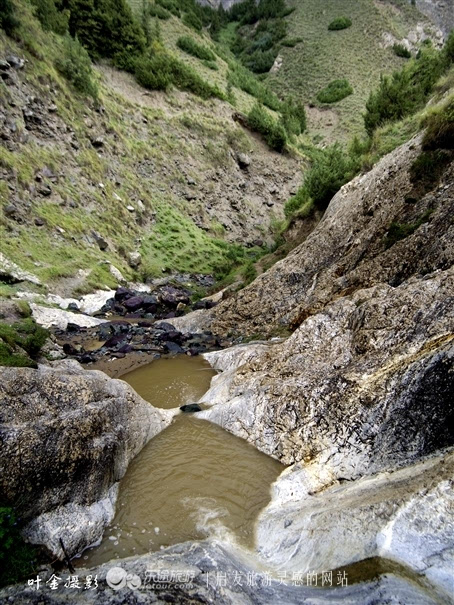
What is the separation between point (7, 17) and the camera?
2805cm

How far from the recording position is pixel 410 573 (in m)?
4.45

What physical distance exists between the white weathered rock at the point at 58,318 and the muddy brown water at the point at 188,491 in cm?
1004

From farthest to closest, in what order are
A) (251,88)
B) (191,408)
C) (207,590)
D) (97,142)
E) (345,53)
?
(345,53), (251,88), (97,142), (191,408), (207,590)

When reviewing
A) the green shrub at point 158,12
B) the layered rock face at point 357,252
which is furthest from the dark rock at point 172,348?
the green shrub at point 158,12

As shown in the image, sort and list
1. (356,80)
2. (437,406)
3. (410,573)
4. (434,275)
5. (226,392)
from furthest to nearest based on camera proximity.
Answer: (356,80) < (226,392) < (434,275) < (437,406) < (410,573)

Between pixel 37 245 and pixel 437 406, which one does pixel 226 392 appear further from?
pixel 37 245

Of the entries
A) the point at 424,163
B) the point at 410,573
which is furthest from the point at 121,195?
the point at 410,573

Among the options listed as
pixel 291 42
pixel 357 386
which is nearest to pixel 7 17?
pixel 357 386

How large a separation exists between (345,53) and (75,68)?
6609 cm

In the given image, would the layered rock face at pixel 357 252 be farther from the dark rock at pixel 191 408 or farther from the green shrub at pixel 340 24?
the green shrub at pixel 340 24

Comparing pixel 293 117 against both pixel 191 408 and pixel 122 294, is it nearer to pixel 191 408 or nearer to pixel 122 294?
pixel 122 294

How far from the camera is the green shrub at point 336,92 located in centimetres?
7006

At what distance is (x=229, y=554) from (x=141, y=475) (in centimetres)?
313

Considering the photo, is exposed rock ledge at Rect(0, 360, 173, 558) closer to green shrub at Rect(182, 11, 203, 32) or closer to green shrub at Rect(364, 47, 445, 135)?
green shrub at Rect(364, 47, 445, 135)
